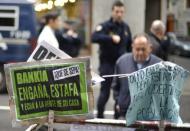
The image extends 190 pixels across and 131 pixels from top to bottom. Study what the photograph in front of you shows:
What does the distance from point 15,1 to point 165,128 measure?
9.15 meters

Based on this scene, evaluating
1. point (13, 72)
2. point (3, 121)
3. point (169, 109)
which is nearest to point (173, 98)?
point (169, 109)

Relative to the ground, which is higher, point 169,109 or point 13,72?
point 13,72

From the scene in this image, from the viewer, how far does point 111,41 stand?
29.5ft

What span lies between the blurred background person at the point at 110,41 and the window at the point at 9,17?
13.7 ft

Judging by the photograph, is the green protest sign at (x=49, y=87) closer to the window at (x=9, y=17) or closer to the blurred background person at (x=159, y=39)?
the blurred background person at (x=159, y=39)

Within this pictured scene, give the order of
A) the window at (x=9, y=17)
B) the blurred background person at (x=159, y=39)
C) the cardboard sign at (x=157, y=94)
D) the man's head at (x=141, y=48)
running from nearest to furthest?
1. the cardboard sign at (x=157, y=94)
2. the man's head at (x=141, y=48)
3. the blurred background person at (x=159, y=39)
4. the window at (x=9, y=17)

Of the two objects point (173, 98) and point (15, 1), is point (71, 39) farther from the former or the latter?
point (173, 98)

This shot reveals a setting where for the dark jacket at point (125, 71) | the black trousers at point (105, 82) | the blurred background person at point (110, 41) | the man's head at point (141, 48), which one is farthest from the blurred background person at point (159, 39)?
the man's head at point (141, 48)

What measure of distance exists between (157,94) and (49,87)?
721 millimetres

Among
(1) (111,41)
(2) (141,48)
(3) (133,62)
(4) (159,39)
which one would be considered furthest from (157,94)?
(4) (159,39)

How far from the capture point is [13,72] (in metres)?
4.02

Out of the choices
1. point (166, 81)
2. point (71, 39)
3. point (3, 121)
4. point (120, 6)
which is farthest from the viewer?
point (71, 39)

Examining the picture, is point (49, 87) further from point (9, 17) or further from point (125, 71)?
point (9, 17)

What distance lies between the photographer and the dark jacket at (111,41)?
903 centimetres
